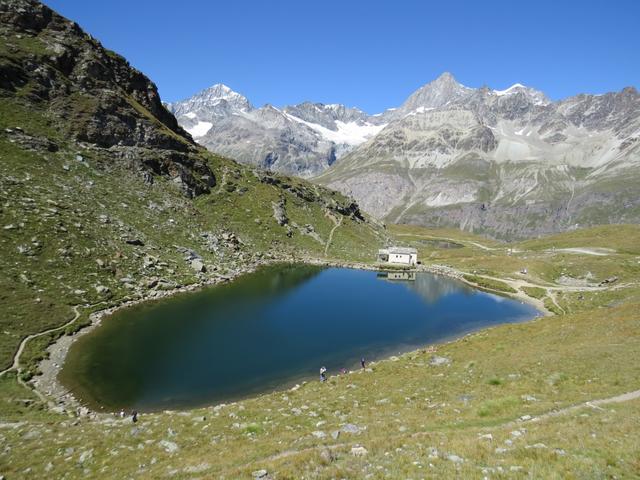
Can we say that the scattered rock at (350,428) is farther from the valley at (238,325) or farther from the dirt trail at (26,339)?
the dirt trail at (26,339)

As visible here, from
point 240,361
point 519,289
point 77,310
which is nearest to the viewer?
point 240,361

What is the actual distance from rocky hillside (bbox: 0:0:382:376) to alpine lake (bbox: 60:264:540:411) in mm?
6924

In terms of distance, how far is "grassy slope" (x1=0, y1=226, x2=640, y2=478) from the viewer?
15.6 m

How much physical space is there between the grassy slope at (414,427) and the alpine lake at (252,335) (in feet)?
28.2

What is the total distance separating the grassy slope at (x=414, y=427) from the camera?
15.6m

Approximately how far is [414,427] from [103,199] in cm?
8871

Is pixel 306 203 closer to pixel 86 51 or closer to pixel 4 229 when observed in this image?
pixel 86 51

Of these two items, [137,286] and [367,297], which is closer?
[137,286]

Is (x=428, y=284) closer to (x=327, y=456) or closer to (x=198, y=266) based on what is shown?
(x=198, y=266)

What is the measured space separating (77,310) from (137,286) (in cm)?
1365

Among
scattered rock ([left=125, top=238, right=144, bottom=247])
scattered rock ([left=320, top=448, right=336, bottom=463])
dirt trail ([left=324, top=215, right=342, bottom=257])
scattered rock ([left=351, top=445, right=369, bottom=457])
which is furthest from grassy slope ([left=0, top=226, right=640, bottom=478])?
dirt trail ([left=324, top=215, right=342, bottom=257])

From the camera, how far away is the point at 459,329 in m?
71.7

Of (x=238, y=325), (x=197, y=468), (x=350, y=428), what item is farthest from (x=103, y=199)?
(x=350, y=428)

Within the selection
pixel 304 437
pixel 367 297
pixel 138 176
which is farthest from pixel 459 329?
pixel 138 176
